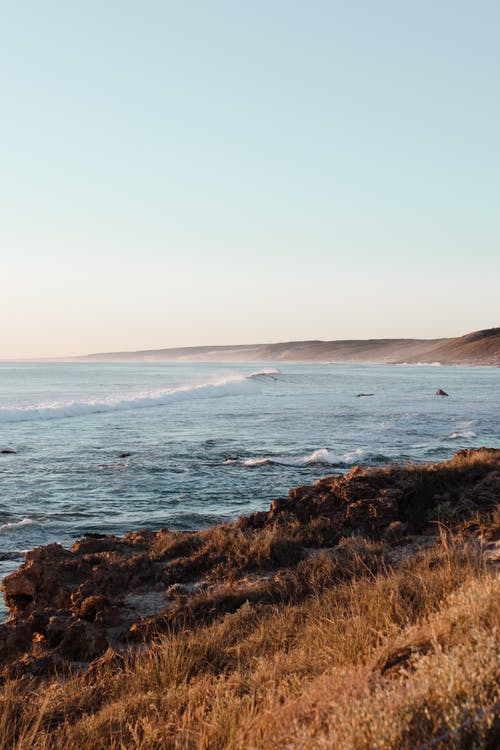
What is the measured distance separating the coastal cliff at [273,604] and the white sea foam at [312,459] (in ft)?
19.5

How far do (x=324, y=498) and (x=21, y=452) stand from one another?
41.3 feet

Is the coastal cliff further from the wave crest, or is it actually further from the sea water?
the wave crest

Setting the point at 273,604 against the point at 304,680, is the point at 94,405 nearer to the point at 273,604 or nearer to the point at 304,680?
the point at 273,604

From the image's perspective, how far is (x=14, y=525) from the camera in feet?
34.2

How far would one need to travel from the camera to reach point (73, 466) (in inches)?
639

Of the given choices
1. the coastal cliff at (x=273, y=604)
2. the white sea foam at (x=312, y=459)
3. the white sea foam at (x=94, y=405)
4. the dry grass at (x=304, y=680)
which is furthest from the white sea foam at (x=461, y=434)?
the white sea foam at (x=94, y=405)

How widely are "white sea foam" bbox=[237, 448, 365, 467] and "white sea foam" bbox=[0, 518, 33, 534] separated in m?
6.83

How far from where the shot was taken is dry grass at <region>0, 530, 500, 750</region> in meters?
2.67

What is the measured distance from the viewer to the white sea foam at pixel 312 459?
16.5m

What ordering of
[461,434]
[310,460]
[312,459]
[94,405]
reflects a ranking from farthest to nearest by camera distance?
[94,405] → [461,434] → [312,459] → [310,460]

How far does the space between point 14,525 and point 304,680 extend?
8161 mm

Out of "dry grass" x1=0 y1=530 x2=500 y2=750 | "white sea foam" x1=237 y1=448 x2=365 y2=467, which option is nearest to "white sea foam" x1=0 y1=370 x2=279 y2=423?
"white sea foam" x1=237 y1=448 x2=365 y2=467

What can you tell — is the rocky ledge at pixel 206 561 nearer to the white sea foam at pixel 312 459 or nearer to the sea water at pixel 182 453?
the sea water at pixel 182 453

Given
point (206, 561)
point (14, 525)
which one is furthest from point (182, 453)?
point (206, 561)
